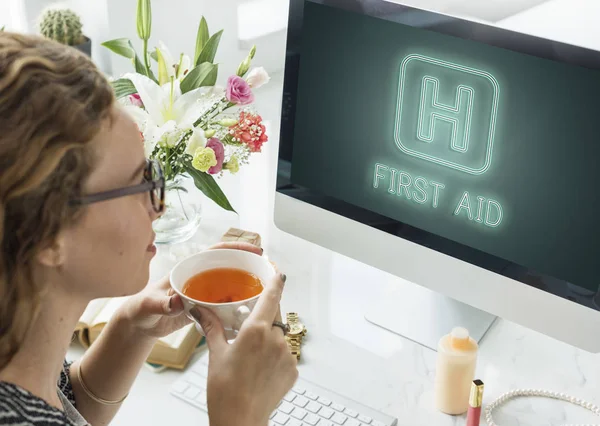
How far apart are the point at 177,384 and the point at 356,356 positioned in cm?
29

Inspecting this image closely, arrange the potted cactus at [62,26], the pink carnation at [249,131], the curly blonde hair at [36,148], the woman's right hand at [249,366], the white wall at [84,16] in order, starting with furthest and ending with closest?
the white wall at [84,16] → the potted cactus at [62,26] → the pink carnation at [249,131] → the woman's right hand at [249,366] → the curly blonde hair at [36,148]

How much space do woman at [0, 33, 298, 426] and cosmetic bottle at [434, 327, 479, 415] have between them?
0.95 ft

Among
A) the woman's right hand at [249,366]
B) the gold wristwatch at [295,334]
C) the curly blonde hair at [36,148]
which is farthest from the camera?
the gold wristwatch at [295,334]

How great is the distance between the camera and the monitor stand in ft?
4.36

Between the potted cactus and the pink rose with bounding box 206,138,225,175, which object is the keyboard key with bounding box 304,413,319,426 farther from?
the potted cactus

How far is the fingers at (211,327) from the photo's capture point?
0.95 metres

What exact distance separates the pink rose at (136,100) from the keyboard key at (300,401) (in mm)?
585

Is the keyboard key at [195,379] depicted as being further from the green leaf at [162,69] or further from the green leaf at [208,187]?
the green leaf at [162,69]

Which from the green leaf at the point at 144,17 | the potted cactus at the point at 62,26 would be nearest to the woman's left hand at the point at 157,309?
the green leaf at the point at 144,17

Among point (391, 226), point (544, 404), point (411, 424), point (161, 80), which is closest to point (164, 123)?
point (161, 80)

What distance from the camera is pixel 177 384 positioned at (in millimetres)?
1212

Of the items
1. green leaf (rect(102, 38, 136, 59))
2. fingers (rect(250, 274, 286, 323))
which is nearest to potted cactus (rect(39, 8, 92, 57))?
green leaf (rect(102, 38, 136, 59))

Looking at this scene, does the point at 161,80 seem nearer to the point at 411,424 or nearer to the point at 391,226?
the point at 391,226

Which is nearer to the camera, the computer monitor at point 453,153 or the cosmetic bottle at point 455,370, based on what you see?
the computer monitor at point 453,153
